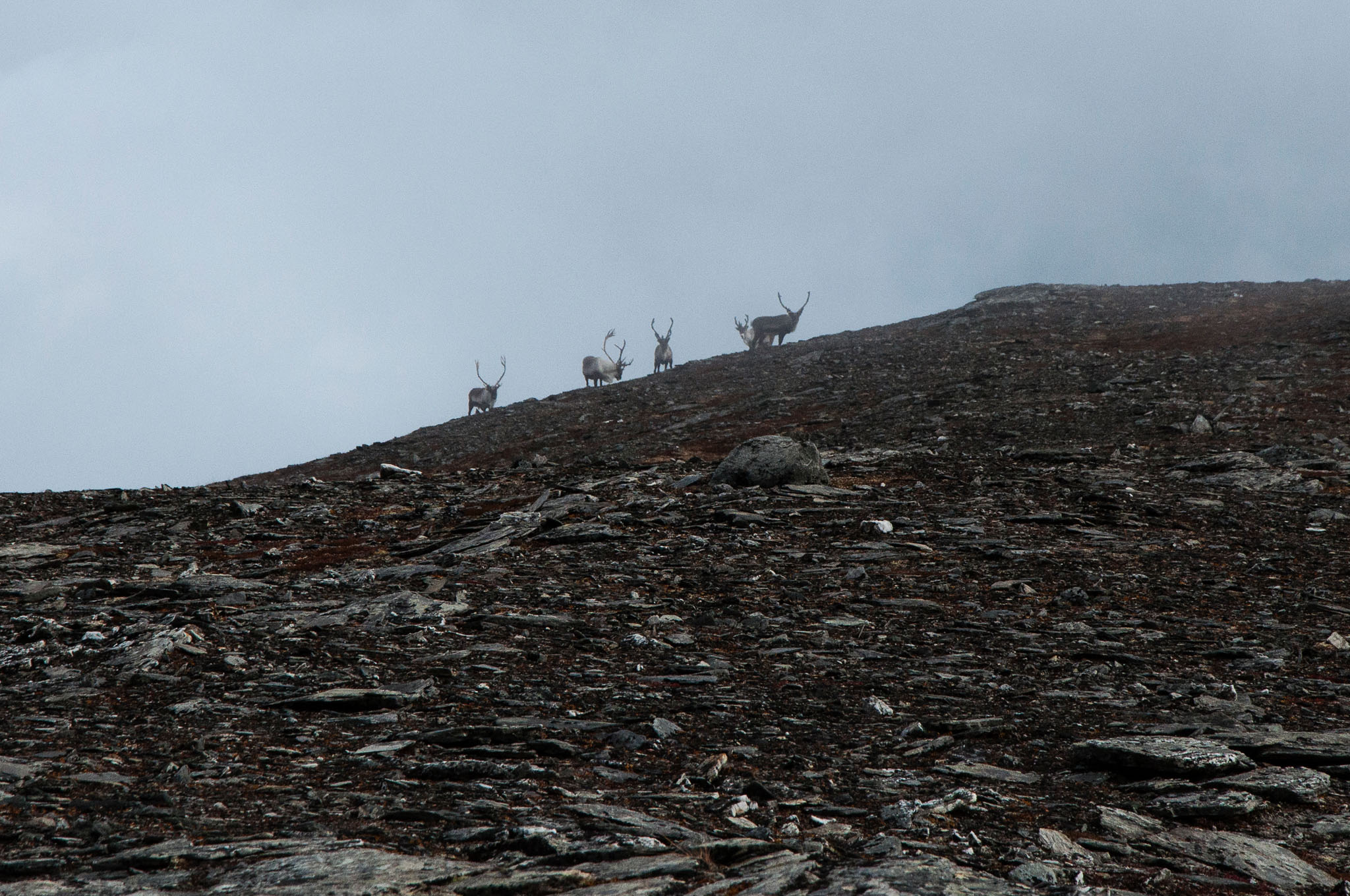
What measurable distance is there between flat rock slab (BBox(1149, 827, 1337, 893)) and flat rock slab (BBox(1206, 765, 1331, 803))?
59cm

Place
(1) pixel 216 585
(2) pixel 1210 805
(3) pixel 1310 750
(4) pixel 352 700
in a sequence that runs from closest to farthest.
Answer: (2) pixel 1210 805 → (3) pixel 1310 750 → (4) pixel 352 700 → (1) pixel 216 585

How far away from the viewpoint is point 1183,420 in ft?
62.5

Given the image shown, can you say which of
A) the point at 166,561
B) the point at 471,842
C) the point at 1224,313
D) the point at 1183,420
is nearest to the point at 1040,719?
the point at 471,842

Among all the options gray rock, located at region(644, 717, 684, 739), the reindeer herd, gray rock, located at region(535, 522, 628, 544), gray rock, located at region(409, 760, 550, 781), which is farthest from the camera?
the reindeer herd

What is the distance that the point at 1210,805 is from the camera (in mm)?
4973

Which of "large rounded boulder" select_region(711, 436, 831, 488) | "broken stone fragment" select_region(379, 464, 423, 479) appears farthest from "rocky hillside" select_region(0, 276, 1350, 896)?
"large rounded boulder" select_region(711, 436, 831, 488)

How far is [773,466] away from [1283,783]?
9.77 meters

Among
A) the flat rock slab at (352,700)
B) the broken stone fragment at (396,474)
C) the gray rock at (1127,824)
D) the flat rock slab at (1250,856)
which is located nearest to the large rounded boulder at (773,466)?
the broken stone fragment at (396,474)

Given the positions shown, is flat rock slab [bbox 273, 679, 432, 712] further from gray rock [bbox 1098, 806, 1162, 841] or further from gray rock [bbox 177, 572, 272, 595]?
gray rock [bbox 1098, 806, 1162, 841]

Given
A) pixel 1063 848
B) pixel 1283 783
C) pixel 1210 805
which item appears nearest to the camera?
pixel 1063 848

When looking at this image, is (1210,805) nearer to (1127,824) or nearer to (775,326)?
(1127,824)

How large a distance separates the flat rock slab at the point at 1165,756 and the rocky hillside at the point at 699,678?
0.06 ft

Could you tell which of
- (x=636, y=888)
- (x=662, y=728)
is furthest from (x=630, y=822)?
(x=662, y=728)

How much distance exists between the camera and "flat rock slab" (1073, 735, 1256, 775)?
17.8 ft
